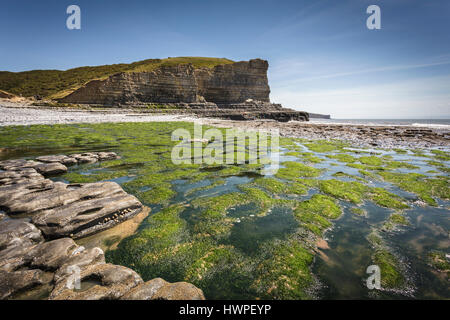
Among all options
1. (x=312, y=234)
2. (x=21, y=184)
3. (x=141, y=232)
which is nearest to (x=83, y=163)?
(x=21, y=184)

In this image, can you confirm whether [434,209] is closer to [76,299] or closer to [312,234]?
[312,234]

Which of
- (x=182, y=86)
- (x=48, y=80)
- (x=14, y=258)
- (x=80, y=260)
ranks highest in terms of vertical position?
(x=48, y=80)

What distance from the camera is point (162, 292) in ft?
12.5

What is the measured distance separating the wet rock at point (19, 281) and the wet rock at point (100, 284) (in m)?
0.59

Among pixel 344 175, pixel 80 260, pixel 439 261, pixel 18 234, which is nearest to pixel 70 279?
pixel 80 260

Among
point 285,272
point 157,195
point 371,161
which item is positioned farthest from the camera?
point 371,161

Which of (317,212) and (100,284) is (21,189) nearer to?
(100,284)

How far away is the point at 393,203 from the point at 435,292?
5.03m

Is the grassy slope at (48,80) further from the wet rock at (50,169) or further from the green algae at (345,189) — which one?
the green algae at (345,189)

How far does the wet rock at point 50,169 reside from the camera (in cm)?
1078

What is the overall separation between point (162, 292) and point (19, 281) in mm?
3054

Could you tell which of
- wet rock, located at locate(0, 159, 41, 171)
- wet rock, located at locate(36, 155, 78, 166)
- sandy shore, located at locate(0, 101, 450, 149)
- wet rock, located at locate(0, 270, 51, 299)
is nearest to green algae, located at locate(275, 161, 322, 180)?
wet rock, located at locate(0, 270, 51, 299)

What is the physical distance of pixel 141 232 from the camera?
250 inches

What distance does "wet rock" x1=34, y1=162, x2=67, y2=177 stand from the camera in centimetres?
1078
